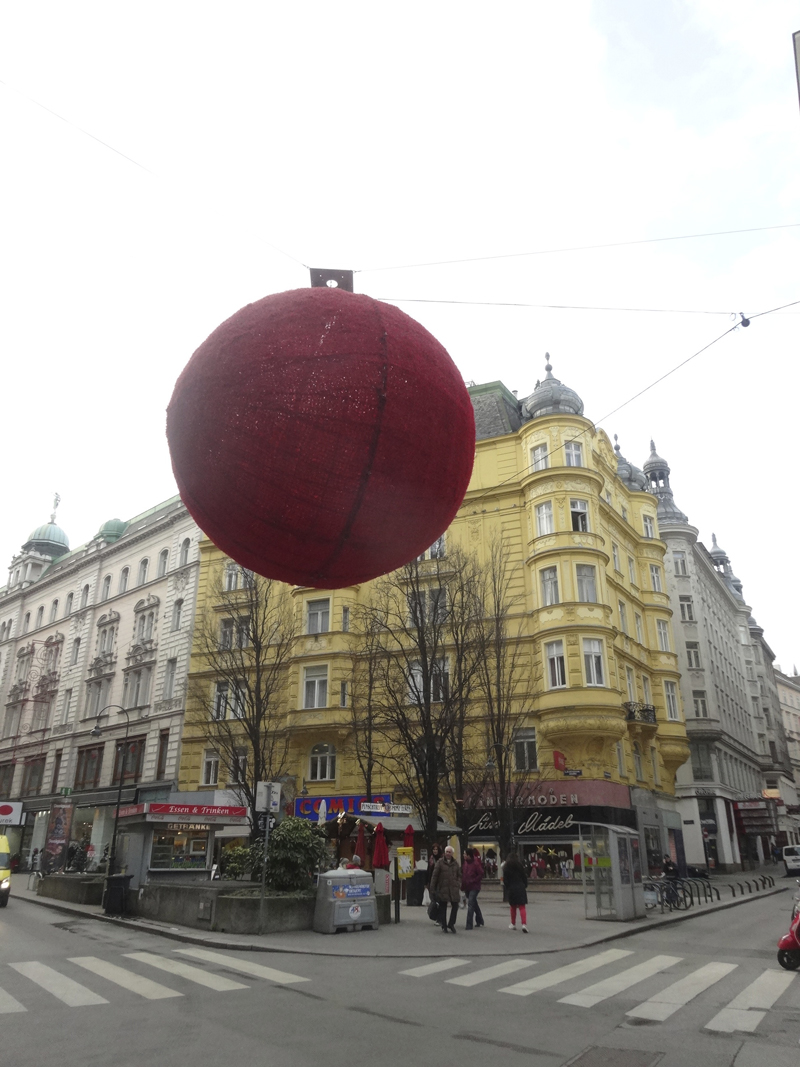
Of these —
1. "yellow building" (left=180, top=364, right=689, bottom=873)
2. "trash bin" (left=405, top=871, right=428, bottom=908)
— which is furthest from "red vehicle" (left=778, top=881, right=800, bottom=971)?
"yellow building" (left=180, top=364, right=689, bottom=873)

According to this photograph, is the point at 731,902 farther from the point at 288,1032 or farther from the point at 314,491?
the point at 314,491

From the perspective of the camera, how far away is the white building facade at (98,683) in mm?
39531

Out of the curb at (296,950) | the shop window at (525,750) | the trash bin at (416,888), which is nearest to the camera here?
the curb at (296,950)

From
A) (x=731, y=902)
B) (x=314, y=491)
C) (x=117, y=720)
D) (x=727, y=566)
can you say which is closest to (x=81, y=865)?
(x=117, y=720)

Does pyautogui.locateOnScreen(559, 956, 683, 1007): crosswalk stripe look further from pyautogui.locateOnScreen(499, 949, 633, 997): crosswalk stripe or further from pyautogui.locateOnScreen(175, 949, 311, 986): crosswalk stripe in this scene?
pyautogui.locateOnScreen(175, 949, 311, 986): crosswalk stripe

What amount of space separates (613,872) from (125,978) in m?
11.4

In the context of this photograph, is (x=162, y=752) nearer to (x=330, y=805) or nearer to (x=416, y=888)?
(x=330, y=805)

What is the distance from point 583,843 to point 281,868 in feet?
24.3

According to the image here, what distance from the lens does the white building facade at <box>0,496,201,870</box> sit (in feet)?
130

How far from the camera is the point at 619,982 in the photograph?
10.1m

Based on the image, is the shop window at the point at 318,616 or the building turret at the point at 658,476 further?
the building turret at the point at 658,476

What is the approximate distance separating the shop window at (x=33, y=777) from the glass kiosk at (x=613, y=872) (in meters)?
→ 40.3

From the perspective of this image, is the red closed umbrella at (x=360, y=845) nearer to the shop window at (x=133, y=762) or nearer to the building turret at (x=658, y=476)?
the shop window at (x=133, y=762)

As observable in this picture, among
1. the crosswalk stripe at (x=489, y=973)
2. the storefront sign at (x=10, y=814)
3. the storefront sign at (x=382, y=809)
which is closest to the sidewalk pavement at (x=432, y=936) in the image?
the crosswalk stripe at (x=489, y=973)
